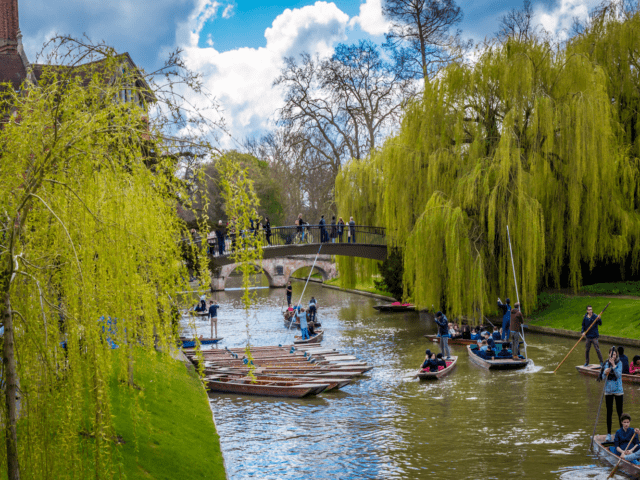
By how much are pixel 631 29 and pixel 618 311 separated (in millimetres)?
11182

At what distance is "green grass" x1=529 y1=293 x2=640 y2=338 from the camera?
753 inches

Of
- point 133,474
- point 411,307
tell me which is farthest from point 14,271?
point 411,307

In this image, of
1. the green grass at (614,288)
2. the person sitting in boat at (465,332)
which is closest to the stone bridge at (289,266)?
the green grass at (614,288)

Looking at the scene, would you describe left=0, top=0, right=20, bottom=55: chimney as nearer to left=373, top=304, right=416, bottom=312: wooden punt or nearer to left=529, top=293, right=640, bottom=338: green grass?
left=373, top=304, right=416, bottom=312: wooden punt

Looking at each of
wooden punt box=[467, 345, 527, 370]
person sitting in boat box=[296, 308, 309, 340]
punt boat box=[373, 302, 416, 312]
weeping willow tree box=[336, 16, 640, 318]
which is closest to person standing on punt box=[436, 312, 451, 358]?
wooden punt box=[467, 345, 527, 370]

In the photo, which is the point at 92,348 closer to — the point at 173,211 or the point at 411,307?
the point at 173,211

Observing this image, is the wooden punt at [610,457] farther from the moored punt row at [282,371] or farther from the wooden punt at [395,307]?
the wooden punt at [395,307]

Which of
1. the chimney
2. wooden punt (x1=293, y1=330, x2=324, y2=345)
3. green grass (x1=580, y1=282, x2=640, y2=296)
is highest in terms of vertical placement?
the chimney

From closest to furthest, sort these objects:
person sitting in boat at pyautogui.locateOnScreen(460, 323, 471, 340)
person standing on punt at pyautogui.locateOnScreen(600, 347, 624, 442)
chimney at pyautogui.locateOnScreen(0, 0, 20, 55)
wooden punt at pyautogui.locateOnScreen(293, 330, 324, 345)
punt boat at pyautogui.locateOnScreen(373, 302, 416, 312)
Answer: person standing on punt at pyautogui.locateOnScreen(600, 347, 624, 442), chimney at pyautogui.locateOnScreen(0, 0, 20, 55), person sitting in boat at pyautogui.locateOnScreen(460, 323, 471, 340), wooden punt at pyautogui.locateOnScreen(293, 330, 324, 345), punt boat at pyautogui.locateOnScreen(373, 302, 416, 312)

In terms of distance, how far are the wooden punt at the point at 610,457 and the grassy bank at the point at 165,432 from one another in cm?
Result: 566

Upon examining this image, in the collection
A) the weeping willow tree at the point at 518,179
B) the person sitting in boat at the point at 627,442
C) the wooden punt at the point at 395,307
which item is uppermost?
the weeping willow tree at the point at 518,179

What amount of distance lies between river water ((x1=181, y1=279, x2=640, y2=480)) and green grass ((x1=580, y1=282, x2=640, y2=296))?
18.1 ft

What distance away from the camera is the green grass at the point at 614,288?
74.9ft

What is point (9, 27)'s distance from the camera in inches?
798
